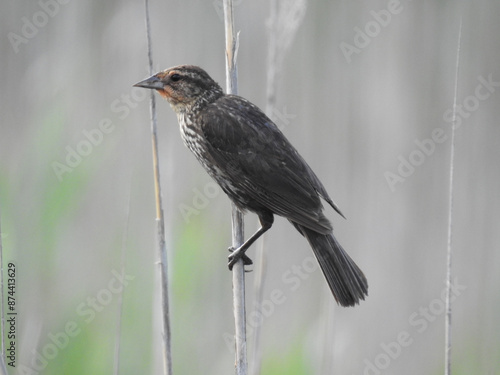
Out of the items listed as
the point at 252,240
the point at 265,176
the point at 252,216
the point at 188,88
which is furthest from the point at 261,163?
the point at 252,216

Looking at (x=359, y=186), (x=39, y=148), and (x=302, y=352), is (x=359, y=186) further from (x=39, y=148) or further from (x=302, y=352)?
(x=39, y=148)

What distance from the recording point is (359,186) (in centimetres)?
356

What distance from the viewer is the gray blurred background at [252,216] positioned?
2.76m

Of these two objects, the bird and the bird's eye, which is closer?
the bird

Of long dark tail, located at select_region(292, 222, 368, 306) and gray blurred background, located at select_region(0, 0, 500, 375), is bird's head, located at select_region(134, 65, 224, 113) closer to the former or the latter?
gray blurred background, located at select_region(0, 0, 500, 375)

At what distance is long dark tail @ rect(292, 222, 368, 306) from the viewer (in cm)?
239

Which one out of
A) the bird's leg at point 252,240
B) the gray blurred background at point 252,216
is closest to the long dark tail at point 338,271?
the bird's leg at point 252,240

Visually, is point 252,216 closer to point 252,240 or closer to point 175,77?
point 252,240

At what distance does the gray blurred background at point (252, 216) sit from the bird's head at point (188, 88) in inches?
14.0

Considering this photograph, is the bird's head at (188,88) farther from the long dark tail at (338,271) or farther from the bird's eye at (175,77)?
the long dark tail at (338,271)

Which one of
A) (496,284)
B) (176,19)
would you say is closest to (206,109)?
(176,19)

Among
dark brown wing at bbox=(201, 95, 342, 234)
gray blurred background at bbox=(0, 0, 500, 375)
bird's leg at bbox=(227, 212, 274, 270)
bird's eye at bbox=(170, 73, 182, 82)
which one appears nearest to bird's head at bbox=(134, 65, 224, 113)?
bird's eye at bbox=(170, 73, 182, 82)

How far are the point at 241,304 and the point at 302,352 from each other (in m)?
0.62

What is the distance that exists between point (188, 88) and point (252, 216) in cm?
107
